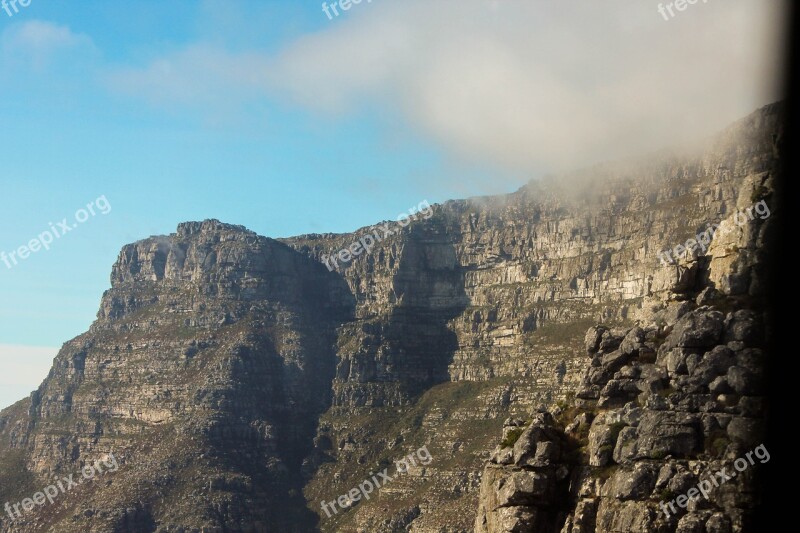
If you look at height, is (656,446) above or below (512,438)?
below

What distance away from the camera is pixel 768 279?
54.2 meters

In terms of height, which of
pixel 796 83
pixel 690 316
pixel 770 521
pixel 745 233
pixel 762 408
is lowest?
pixel 770 521

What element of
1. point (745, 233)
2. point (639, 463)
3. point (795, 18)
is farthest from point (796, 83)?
point (639, 463)

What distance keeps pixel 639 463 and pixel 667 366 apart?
17.0 ft

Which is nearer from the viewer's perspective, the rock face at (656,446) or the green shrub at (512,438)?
the rock face at (656,446)

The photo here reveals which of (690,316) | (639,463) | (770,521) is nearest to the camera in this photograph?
(770,521)

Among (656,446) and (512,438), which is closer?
(656,446)

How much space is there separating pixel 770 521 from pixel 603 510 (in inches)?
263

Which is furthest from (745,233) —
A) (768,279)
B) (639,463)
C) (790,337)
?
(639,463)

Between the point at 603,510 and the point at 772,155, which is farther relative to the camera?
the point at 772,155

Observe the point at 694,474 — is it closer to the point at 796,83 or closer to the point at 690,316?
the point at 690,316

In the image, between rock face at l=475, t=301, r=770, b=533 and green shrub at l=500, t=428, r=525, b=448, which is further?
green shrub at l=500, t=428, r=525, b=448

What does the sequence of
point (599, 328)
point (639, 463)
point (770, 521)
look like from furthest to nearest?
point (599, 328)
point (639, 463)
point (770, 521)

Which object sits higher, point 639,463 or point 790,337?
point 790,337
